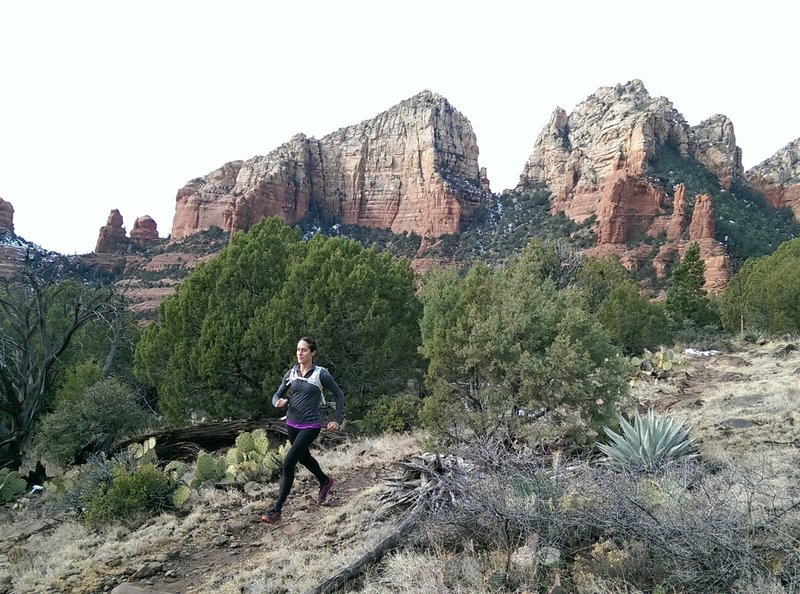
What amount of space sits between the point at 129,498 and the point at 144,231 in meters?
83.3

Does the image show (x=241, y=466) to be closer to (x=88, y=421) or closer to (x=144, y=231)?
(x=88, y=421)

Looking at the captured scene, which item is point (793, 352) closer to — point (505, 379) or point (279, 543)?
point (505, 379)

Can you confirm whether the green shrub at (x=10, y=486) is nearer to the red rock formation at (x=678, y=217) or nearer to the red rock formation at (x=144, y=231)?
the red rock formation at (x=678, y=217)

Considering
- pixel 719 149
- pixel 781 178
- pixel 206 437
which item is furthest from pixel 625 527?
pixel 781 178

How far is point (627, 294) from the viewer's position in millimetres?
22391

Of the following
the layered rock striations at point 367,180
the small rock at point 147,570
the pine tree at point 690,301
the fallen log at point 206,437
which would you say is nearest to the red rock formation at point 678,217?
the pine tree at point 690,301

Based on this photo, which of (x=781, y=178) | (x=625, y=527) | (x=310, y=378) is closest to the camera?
(x=625, y=527)

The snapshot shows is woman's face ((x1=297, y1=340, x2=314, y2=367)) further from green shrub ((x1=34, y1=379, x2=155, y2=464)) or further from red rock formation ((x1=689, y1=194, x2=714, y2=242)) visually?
red rock formation ((x1=689, y1=194, x2=714, y2=242))

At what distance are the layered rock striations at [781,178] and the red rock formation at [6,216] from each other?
10594cm

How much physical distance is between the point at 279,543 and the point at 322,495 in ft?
3.54

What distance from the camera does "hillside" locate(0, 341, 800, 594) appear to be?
363cm

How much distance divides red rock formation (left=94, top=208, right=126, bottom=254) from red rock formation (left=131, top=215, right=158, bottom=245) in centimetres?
167

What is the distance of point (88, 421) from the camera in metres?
12.2

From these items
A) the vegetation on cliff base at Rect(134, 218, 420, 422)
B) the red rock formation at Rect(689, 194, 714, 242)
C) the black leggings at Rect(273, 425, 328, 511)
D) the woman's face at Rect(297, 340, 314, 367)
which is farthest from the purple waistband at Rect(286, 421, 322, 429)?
the red rock formation at Rect(689, 194, 714, 242)
